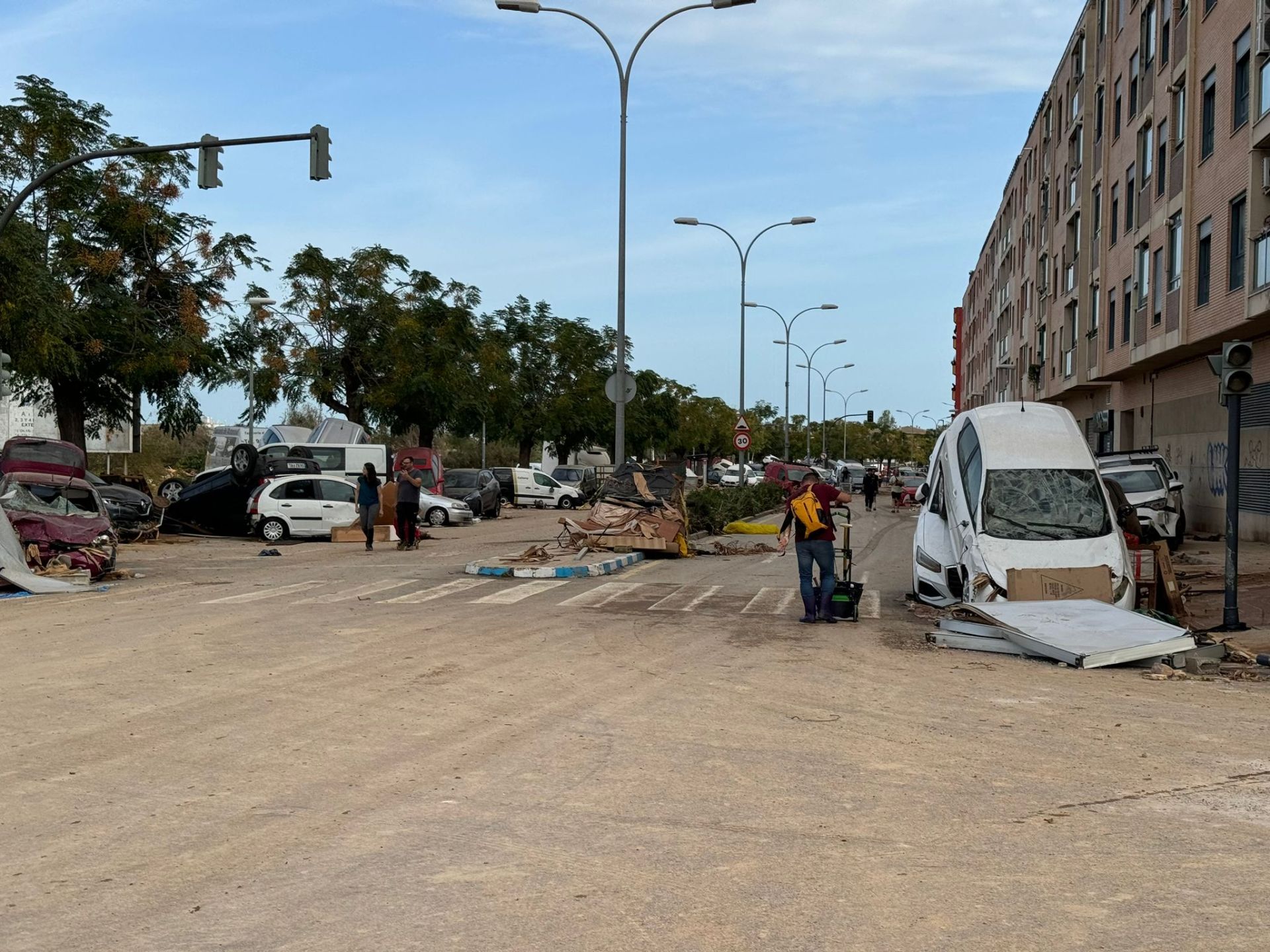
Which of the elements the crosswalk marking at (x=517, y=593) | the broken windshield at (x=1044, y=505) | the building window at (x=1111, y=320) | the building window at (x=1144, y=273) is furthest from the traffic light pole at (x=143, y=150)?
the building window at (x=1111, y=320)

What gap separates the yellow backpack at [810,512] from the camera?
1422 cm

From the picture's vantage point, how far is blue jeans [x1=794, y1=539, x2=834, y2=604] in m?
14.3

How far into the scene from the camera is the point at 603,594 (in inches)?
686

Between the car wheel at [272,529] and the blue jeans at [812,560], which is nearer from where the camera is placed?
the blue jeans at [812,560]

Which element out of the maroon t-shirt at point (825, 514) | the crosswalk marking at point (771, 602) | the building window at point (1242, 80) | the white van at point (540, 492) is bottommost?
the crosswalk marking at point (771, 602)

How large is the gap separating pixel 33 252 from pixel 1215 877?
24000 millimetres

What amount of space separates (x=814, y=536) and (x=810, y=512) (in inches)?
11.5

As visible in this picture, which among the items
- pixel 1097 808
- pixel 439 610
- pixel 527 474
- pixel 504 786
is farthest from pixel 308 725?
pixel 527 474

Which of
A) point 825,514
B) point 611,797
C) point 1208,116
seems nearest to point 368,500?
point 825,514

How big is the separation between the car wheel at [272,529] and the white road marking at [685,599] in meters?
13.6

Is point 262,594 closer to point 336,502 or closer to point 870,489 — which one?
point 336,502

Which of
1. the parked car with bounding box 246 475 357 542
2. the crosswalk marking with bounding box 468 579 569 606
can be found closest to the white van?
the parked car with bounding box 246 475 357 542

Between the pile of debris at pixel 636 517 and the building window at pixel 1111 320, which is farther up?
the building window at pixel 1111 320

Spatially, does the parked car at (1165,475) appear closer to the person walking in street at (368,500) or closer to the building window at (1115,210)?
the person walking in street at (368,500)
